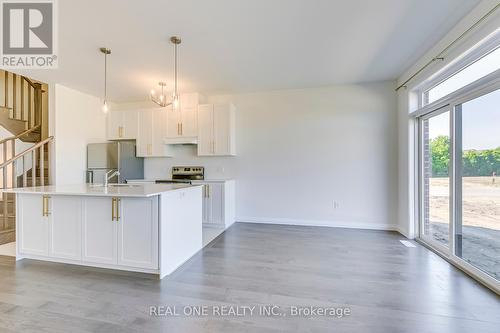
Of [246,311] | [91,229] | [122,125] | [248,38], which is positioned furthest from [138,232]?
[122,125]

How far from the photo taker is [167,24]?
2578 mm

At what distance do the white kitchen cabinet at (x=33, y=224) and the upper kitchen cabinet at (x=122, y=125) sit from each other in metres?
2.53

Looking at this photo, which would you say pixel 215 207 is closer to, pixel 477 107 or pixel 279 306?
pixel 279 306

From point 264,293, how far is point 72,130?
4.83 metres

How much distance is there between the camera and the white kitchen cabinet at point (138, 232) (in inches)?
97.1

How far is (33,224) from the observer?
2848 millimetres

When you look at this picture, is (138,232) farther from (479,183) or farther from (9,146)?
(9,146)

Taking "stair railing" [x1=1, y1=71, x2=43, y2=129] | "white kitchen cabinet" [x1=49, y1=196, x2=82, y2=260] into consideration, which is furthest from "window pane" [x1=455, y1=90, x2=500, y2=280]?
"stair railing" [x1=1, y1=71, x2=43, y2=129]

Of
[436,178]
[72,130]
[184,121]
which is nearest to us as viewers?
[436,178]

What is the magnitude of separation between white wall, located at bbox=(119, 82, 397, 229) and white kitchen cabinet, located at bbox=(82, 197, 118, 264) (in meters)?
2.72

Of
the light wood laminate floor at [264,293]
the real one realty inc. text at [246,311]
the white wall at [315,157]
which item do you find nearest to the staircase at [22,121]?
the light wood laminate floor at [264,293]

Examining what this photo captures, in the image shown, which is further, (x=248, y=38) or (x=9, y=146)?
(x=9, y=146)

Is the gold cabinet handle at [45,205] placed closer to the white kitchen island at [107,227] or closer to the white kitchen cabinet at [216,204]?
the white kitchen island at [107,227]

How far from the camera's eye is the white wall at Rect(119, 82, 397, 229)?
14.5ft
